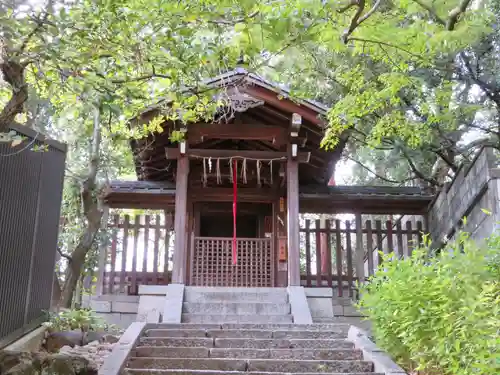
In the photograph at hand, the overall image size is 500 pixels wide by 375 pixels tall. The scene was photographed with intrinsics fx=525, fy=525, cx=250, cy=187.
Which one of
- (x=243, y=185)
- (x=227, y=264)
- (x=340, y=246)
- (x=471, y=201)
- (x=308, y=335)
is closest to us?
(x=308, y=335)

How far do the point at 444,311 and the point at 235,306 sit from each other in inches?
196

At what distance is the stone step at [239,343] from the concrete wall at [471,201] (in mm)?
3366

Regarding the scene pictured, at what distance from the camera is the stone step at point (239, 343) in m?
7.19

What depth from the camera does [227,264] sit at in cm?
1187

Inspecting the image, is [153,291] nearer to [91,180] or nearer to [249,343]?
[91,180]

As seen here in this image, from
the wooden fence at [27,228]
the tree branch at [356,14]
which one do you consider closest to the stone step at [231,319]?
the wooden fence at [27,228]

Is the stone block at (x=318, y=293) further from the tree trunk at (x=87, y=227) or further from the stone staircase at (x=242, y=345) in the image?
the tree trunk at (x=87, y=227)

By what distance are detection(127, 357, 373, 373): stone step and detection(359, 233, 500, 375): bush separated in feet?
1.85

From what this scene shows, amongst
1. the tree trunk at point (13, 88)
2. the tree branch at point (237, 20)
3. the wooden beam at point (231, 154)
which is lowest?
the tree trunk at point (13, 88)

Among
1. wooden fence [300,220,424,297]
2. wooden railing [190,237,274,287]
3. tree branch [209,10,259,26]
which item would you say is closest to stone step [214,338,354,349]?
tree branch [209,10,259,26]

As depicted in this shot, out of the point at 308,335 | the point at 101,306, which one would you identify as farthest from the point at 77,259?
the point at 308,335

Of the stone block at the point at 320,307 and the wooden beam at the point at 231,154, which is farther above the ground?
the wooden beam at the point at 231,154

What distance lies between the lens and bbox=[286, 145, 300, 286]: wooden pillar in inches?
406

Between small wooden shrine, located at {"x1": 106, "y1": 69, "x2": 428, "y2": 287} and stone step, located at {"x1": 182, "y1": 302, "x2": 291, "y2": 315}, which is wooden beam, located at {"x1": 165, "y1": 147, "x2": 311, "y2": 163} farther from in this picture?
stone step, located at {"x1": 182, "y1": 302, "x2": 291, "y2": 315}
